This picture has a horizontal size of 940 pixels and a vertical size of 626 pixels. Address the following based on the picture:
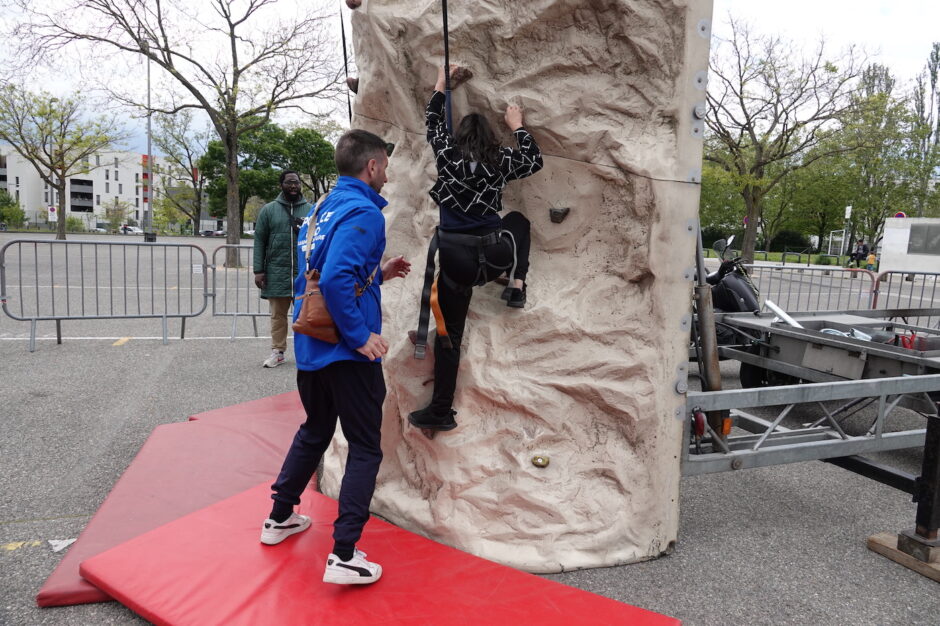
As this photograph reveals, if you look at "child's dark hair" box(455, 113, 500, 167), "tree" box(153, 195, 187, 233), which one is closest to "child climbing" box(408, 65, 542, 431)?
"child's dark hair" box(455, 113, 500, 167)

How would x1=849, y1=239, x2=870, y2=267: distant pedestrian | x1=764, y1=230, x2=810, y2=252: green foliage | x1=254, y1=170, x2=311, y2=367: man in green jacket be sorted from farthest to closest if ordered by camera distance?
x1=764, y1=230, x2=810, y2=252: green foliage → x1=849, y1=239, x2=870, y2=267: distant pedestrian → x1=254, y1=170, x2=311, y2=367: man in green jacket

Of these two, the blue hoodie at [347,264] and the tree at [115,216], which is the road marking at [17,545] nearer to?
the blue hoodie at [347,264]

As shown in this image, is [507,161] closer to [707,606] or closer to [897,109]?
[707,606]

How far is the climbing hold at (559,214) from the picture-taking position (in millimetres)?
3531

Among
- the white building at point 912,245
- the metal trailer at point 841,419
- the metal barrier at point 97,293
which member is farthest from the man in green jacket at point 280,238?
the white building at point 912,245

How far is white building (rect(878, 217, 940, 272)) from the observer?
24.4m

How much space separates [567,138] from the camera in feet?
11.2

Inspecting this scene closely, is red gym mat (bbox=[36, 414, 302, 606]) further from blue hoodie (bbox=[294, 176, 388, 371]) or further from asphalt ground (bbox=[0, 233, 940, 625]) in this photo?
blue hoodie (bbox=[294, 176, 388, 371])

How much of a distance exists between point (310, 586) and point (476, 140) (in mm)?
2270

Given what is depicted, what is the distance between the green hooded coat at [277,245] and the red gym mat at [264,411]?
5.39 feet

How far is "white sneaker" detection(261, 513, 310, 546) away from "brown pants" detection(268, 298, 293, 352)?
13.8 ft

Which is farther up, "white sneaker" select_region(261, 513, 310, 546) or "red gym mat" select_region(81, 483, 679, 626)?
"white sneaker" select_region(261, 513, 310, 546)

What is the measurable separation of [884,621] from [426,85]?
3.55 metres

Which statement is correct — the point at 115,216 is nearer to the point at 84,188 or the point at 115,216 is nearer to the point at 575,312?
the point at 84,188
